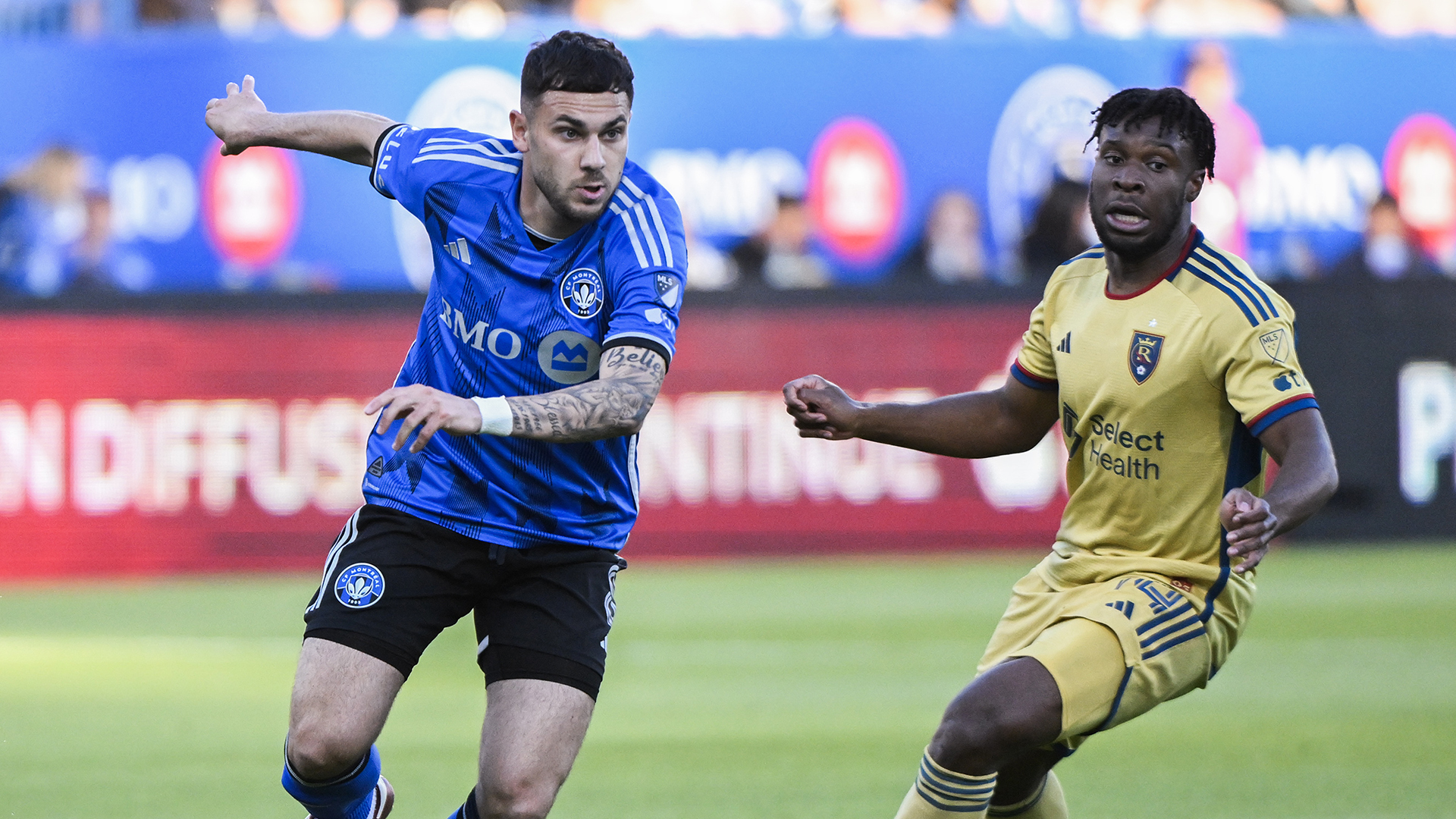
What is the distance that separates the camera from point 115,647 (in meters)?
10.8

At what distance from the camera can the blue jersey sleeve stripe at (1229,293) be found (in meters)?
4.78

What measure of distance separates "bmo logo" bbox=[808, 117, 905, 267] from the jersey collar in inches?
455

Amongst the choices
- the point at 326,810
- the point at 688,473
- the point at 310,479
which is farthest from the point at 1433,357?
the point at 326,810

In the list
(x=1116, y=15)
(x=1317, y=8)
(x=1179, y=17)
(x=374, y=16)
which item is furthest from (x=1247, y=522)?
(x=1317, y=8)

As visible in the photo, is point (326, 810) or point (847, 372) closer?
point (326, 810)

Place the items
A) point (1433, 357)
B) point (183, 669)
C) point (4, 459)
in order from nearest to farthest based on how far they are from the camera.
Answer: point (183, 669)
point (4, 459)
point (1433, 357)

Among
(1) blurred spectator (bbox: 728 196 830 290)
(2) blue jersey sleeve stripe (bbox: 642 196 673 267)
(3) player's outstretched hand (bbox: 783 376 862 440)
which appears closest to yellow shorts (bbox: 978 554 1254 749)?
(3) player's outstretched hand (bbox: 783 376 862 440)

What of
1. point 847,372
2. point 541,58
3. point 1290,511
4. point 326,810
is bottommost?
point 847,372

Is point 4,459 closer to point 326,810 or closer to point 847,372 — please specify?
point 847,372

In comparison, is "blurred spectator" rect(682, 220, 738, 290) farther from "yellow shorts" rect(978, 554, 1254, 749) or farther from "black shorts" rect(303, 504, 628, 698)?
"yellow shorts" rect(978, 554, 1254, 749)

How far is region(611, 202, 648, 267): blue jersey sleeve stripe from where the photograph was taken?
500 cm

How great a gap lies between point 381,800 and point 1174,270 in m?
2.63

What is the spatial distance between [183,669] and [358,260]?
6.78 meters

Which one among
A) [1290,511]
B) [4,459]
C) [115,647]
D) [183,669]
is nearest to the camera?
[1290,511]
